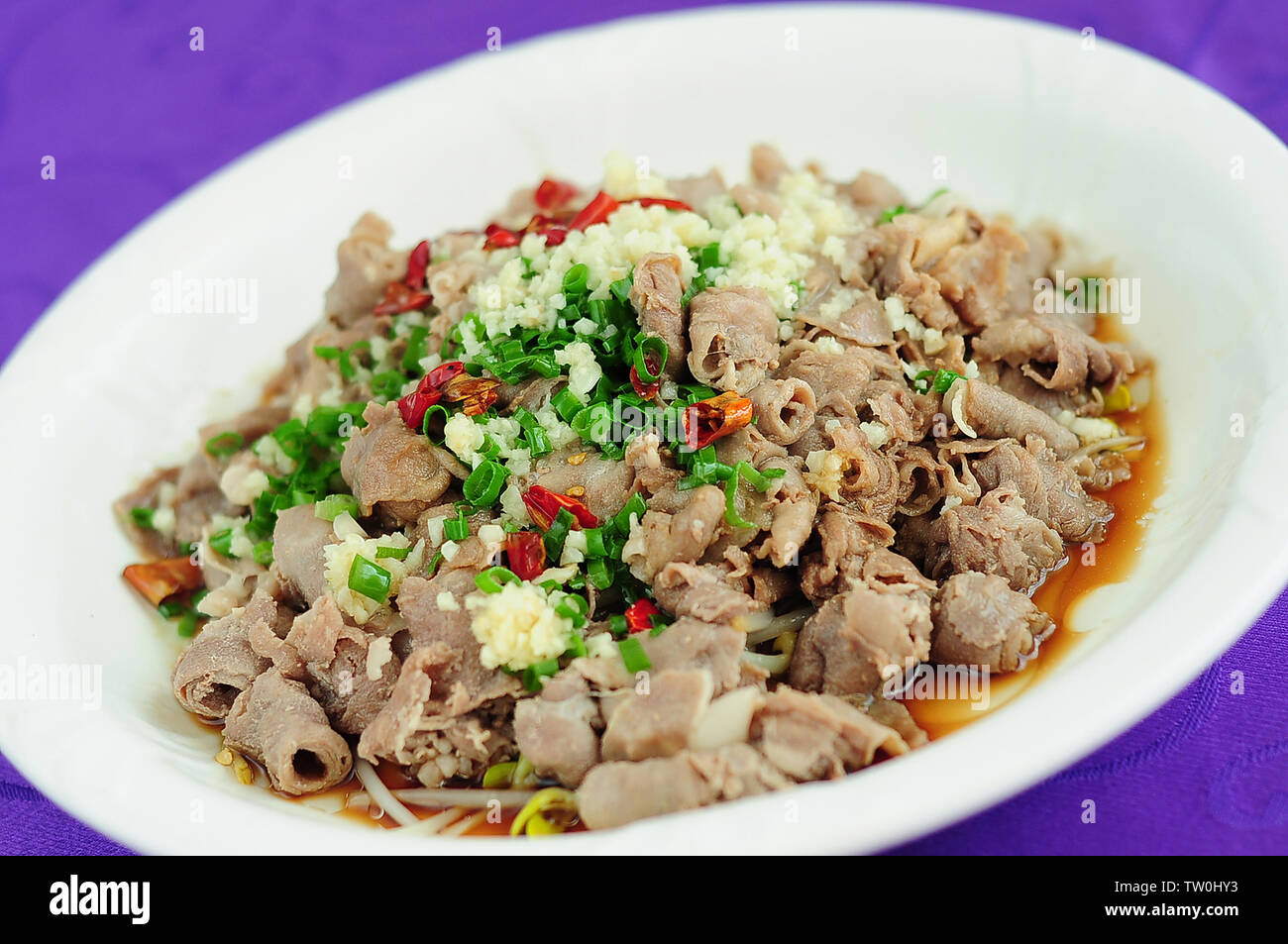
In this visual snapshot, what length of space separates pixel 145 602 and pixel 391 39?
404 centimetres

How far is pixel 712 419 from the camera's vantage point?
9.98 ft

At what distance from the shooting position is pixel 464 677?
2.86m

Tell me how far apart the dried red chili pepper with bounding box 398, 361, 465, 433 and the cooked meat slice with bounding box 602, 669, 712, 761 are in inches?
44.7

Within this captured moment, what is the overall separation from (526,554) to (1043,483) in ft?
5.05

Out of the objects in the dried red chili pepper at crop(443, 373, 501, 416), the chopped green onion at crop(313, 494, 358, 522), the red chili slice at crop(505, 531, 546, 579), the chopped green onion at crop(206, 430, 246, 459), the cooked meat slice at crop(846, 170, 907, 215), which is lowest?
the red chili slice at crop(505, 531, 546, 579)

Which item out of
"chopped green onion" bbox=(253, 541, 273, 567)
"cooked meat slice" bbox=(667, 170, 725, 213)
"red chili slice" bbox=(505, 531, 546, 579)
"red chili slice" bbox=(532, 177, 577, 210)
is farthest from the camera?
"red chili slice" bbox=(532, 177, 577, 210)

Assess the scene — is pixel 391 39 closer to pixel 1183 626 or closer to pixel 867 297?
pixel 867 297

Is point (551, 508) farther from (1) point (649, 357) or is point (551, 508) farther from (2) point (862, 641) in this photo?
(2) point (862, 641)

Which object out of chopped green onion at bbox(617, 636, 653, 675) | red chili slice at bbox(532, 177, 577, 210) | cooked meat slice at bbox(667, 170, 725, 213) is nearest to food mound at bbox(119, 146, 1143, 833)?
chopped green onion at bbox(617, 636, 653, 675)

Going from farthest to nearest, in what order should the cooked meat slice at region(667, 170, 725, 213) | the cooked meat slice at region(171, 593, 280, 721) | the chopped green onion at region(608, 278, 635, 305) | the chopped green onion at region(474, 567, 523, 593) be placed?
the cooked meat slice at region(667, 170, 725, 213) → the chopped green onion at region(608, 278, 635, 305) → the cooked meat slice at region(171, 593, 280, 721) → the chopped green onion at region(474, 567, 523, 593)

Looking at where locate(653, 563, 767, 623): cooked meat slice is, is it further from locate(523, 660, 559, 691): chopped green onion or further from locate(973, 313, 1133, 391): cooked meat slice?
locate(973, 313, 1133, 391): cooked meat slice

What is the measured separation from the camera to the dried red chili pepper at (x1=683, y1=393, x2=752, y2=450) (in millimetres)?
3029

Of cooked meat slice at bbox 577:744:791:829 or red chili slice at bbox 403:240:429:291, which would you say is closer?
cooked meat slice at bbox 577:744:791:829
